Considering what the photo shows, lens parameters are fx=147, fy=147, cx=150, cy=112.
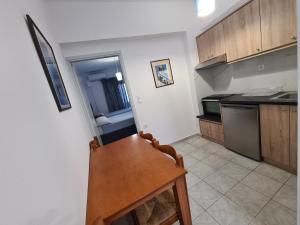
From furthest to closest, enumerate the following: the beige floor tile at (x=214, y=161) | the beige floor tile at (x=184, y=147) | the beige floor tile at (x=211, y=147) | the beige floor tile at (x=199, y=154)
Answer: the beige floor tile at (x=184, y=147) → the beige floor tile at (x=211, y=147) → the beige floor tile at (x=199, y=154) → the beige floor tile at (x=214, y=161)

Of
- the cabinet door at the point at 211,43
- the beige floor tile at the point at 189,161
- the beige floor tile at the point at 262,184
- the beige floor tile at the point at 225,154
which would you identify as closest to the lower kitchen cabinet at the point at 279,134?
the beige floor tile at the point at 262,184

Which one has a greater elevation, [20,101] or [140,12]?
[140,12]

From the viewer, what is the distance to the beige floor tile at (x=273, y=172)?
179cm

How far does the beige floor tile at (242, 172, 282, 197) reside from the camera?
1654mm

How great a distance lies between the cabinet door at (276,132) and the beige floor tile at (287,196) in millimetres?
335

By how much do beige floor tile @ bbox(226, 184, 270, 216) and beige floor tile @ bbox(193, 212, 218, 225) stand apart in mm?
356

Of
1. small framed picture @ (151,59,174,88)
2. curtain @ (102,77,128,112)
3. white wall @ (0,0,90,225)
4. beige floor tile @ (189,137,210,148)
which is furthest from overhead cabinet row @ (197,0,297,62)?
curtain @ (102,77,128,112)

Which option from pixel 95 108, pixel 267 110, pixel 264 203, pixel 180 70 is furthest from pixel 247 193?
pixel 95 108

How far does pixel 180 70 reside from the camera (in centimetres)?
318

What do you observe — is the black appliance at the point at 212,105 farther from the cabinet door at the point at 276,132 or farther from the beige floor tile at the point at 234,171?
the beige floor tile at the point at 234,171

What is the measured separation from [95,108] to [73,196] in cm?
689

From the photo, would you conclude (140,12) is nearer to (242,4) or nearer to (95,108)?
(242,4)

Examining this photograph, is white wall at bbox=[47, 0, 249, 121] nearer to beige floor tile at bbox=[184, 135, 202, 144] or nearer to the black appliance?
the black appliance

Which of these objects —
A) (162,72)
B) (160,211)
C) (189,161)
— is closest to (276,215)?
(160,211)
